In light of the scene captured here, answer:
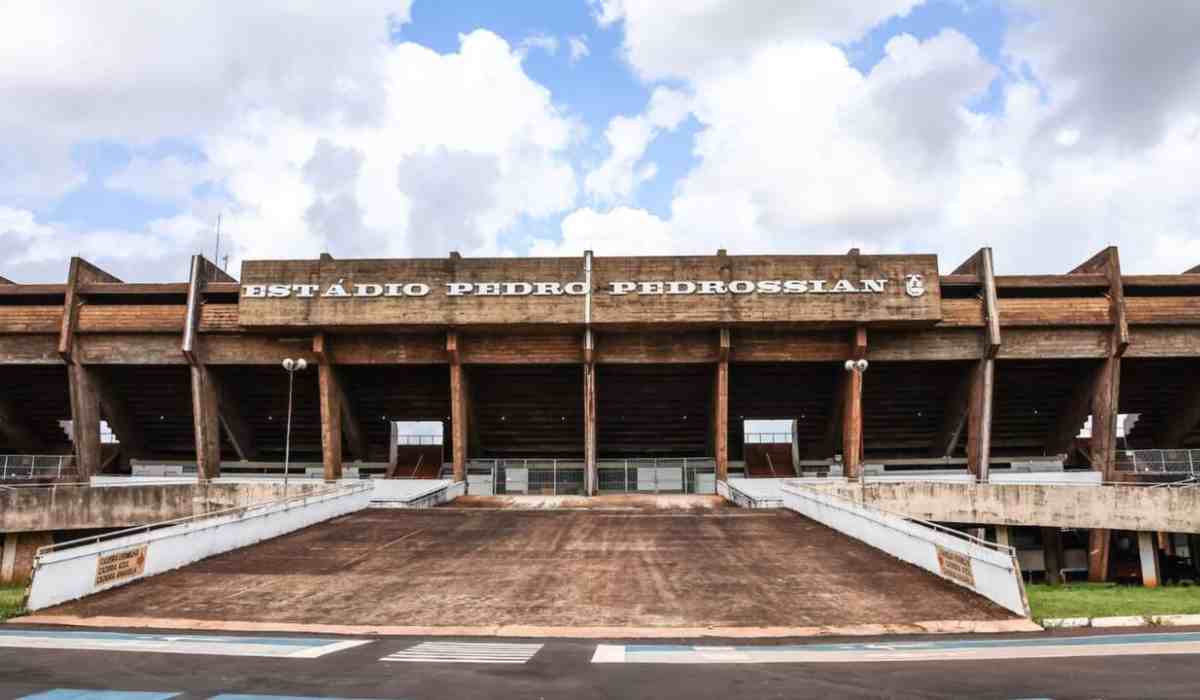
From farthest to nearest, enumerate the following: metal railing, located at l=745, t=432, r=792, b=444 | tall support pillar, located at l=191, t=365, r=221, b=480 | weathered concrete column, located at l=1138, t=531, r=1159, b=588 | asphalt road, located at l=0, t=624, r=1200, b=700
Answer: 1. metal railing, located at l=745, t=432, r=792, b=444
2. tall support pillar, located at l=191, t=365, r=221, b=480
3. weathered concrete column, located at l=1138, t=531, r=1159, b=588
4. asphalt road, located at l=0, t=624, r=1200, b=700

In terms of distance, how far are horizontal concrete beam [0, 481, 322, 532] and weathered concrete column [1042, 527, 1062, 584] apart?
28757 mm

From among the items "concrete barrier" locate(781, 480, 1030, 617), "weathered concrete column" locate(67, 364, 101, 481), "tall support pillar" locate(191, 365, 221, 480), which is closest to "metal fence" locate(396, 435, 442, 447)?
"tall support pillar" locate(191, 365, 221, 480)

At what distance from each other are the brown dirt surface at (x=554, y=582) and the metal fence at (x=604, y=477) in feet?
59.0

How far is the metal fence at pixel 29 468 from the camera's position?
35.8 metres

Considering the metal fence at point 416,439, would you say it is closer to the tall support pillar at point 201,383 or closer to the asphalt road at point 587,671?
the tall support pillar at point 201,383

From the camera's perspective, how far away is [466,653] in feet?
33.0

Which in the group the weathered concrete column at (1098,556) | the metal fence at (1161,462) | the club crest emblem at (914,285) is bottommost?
the weathered concrete column at (1098,556)

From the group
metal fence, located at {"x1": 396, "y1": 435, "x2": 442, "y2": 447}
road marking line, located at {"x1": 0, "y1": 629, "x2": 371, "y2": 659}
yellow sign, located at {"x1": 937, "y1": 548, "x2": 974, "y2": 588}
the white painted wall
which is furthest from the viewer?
metal fence, located at {"x1": 396, "y1": 435, "x2": 442, "y2": 447}

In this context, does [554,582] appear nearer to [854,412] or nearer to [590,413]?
[590,413]

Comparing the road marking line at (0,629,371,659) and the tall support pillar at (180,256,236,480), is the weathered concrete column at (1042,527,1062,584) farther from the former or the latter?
the tall support pillar at (180,256,236,480)

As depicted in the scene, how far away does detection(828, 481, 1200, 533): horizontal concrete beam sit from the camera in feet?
78.3

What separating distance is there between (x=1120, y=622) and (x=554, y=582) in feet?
33.4

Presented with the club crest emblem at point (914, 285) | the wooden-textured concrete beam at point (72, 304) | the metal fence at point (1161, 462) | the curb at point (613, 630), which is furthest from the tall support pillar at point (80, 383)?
the metal fence at point (1161, 462)

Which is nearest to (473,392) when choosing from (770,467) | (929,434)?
(770,467)
